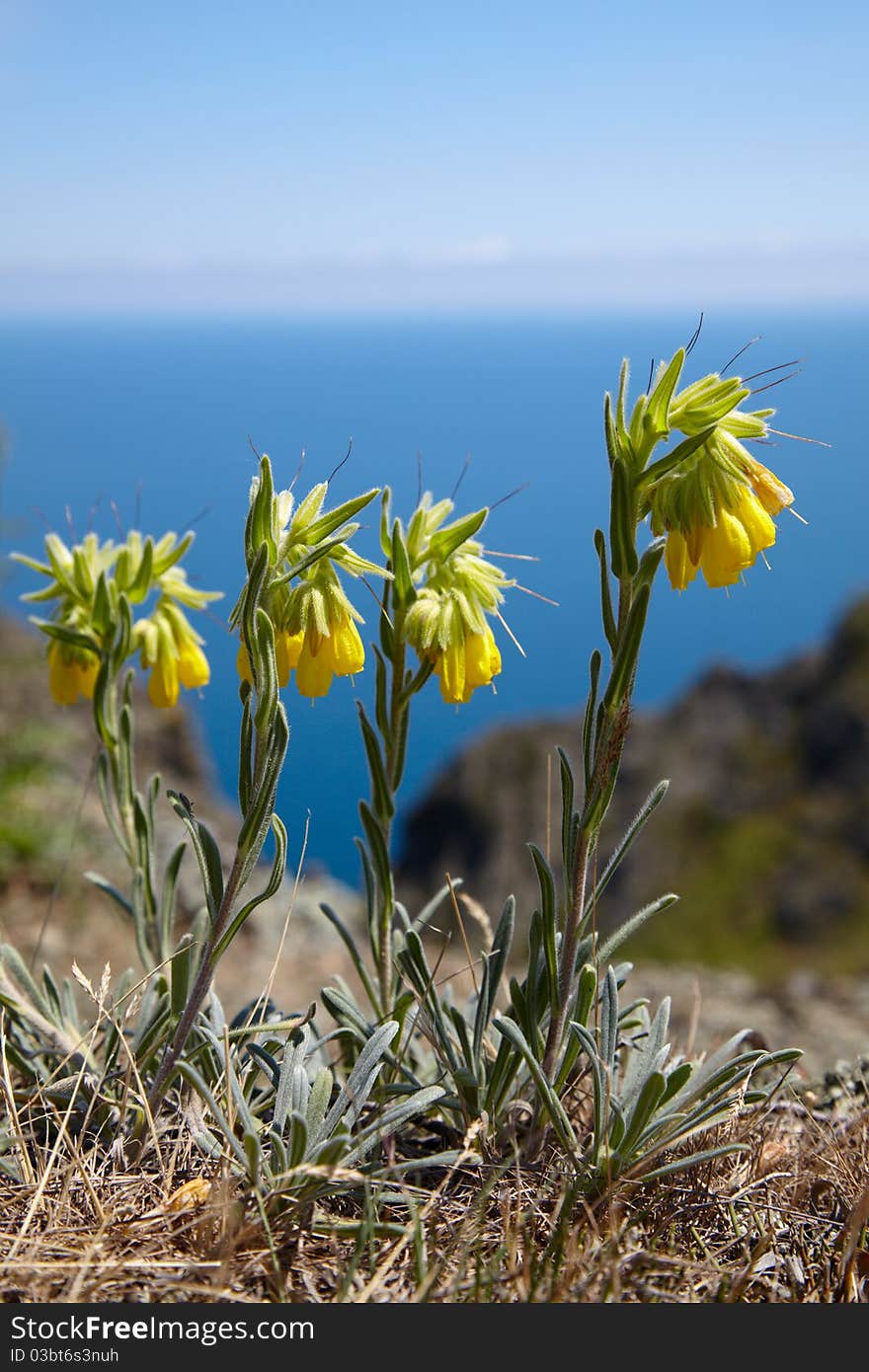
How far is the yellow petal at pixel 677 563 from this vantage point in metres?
2.32

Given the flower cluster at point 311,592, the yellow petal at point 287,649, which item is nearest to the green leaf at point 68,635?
the flower cluster at point 311,592

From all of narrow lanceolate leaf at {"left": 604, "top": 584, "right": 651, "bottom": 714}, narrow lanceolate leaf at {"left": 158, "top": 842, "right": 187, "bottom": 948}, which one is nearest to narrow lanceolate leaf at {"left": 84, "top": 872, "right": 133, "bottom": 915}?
narrow lanceolate leaf at {"left": 158, "top": 842, "right": 187, "bottom": 948}

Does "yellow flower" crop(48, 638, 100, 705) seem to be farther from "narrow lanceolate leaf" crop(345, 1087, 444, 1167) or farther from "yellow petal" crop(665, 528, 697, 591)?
"yellow petal" crop(665, 528, 697, 591)

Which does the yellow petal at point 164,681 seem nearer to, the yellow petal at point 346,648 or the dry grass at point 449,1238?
the yellow petal at point 346,648

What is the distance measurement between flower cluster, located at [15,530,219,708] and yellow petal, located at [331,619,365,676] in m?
0.86

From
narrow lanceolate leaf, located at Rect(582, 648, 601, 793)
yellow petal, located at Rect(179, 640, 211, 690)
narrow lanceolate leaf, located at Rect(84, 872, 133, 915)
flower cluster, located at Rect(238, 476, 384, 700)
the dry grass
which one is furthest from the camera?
yellow petal, located at Rect(179, 640, 211, 690)

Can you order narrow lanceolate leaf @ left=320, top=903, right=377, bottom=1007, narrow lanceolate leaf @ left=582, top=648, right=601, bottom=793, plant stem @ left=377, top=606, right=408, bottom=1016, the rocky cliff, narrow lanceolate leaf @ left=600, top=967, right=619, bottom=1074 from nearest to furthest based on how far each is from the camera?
narrow lanceolate leaf @ left=582, top=648, right=601, bottom=793 < narrow lanceolate leaf @ left=600, top=967, right=619, bottom=1074 < plant stem @ left=377, top=606, right=408, bottom=1016 < narrow lanceolate leaf @ left=320, top=903, right=377, bottom=1007 < the rocky cliff

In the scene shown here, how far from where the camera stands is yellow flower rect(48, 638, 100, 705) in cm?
312

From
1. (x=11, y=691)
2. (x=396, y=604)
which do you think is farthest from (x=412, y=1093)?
(x=11, y=691)

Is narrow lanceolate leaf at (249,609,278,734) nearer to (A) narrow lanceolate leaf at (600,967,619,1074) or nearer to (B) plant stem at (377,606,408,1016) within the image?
(B) plant stem at (377,606,408,1016)

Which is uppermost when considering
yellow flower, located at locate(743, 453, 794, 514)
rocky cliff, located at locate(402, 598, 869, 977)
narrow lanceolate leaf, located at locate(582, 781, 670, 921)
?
yellow flower, located at locate(743, 453, 794, 514)

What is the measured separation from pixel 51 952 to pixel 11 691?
463 cm

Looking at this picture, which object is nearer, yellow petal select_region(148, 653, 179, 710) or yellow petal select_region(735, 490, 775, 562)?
yellow petal select_region(735, 490, 775, 562)

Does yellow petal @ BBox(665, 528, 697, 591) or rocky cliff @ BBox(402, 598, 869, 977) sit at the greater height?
yellow petal @ BBox(665, 528, 697, 591)
